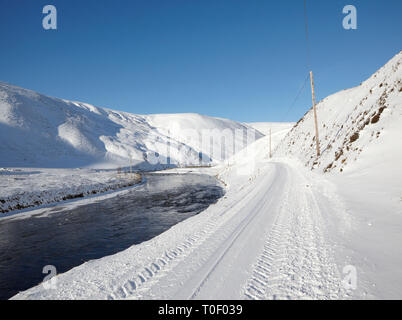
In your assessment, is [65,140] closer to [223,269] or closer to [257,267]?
[223,269]

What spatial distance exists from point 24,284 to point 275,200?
12345 mm

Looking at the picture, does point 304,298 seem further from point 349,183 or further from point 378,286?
point 349,183

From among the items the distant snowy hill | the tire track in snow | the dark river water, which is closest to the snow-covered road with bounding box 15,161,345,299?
the tire track in snow

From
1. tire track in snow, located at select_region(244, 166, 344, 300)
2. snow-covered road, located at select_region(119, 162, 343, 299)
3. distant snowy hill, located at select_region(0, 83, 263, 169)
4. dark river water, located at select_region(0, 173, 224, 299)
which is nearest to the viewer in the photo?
tire track in snow, located at select_region(244, 166, 344, 300)

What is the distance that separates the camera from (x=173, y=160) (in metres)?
134

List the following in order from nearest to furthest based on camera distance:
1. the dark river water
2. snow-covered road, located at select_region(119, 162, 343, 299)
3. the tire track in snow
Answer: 1. the tire track in snow
2. snow-covered road, located at select_region(119, 162, 343, 299)
3. the dark river water

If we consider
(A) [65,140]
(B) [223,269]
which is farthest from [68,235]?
(A) [65,140]

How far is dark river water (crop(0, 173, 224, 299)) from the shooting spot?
847 cm

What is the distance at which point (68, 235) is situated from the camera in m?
12.7

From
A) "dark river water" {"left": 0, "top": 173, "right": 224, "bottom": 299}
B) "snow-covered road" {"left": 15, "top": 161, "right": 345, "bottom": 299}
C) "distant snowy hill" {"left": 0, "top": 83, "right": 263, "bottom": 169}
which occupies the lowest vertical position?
"dark river water" {"left": 0, "top": 173, "right": 224, "bottom": 299}

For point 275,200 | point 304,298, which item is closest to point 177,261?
point 304,298

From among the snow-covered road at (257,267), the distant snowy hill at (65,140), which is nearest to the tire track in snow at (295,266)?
the snow-covered road at (257,267)

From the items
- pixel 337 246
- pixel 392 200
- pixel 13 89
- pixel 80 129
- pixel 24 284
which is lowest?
pixel 24 284

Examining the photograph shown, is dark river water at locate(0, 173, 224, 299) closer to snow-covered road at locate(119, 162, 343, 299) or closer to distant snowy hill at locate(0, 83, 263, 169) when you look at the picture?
snow-covered road at locate(119, 162, 343, 299)
